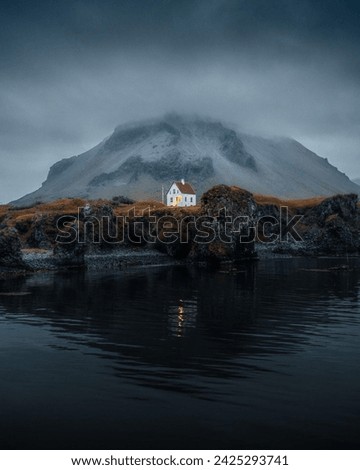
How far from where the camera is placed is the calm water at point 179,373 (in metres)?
15.8

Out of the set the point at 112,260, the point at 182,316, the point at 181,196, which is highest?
the point at 181,196

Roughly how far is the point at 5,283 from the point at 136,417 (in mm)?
53200

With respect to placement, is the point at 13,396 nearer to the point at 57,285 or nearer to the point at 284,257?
the point at 57,285

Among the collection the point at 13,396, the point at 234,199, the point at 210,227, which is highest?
the point at 234,199

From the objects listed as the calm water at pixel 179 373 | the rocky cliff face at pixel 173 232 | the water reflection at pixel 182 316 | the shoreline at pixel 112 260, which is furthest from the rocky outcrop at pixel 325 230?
the calm water at pixel 179 373

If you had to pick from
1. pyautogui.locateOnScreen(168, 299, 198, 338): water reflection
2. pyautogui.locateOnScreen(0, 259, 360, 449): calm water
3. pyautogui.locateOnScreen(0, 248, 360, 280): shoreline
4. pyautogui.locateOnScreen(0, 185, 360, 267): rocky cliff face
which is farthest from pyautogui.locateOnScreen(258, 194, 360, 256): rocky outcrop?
pyautogui.locateOnScreen(0, 259, 360, 449): calm water

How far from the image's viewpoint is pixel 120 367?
2381 centimetres

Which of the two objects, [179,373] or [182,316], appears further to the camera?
[182,316]

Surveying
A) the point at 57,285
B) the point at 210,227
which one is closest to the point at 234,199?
the point at 210,227

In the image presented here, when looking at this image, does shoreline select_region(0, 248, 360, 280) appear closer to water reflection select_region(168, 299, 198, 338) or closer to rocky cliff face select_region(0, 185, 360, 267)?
rocky cliff face select_region(0, 185, 360, 267)

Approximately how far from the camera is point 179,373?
74.6 feet

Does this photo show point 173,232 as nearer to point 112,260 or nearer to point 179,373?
point 112,260

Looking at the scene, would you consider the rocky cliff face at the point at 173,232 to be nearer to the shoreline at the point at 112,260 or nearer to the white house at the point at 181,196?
the shoreline at the point at 112,260

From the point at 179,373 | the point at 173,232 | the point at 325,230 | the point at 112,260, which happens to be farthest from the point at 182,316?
the point at 325,230
